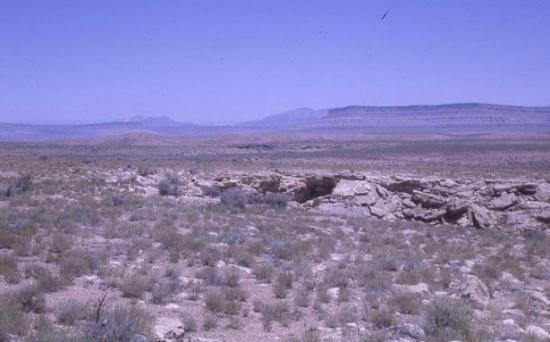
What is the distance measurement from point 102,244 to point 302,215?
981 centimetres

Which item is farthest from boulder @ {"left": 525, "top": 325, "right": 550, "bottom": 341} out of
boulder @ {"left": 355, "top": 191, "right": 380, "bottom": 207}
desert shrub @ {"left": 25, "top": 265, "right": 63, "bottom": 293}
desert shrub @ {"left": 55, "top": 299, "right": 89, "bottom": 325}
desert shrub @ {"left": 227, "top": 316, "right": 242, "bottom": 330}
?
boulder @ {"left": 355, "top": 191, "right": 380, "bottom": 207}

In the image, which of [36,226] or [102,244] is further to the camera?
[36,226]

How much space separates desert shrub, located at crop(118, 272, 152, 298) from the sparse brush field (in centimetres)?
4

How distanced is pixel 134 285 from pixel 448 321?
16.9 feet

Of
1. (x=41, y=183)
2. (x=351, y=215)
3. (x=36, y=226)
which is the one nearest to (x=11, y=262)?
(x=36, y=226)

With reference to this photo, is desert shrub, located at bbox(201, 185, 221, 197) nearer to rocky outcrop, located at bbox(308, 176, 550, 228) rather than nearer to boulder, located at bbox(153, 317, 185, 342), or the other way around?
rocky outcrop, located at bbox(308, 176, 550, 228)

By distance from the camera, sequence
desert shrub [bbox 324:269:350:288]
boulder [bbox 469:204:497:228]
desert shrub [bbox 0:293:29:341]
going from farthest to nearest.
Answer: boulder [bbox 469:204:497:228], desert shrub [bbox 324:269:350:288], desert shrub [bbox 0:293:29:341]

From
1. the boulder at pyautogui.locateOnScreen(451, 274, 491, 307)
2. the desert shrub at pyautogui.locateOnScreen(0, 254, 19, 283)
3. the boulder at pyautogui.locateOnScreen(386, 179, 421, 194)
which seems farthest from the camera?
the boulder at pyautogui.locateOnScreen(386, 179, 421, 194)

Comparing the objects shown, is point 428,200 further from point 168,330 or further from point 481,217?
point 168,330

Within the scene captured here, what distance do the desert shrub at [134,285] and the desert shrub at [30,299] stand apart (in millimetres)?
→ 1379

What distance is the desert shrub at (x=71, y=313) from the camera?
8.24 metres

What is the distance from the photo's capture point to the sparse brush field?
27.9 ft

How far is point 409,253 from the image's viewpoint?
15.7m

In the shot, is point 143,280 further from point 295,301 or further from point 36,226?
point 36,226
